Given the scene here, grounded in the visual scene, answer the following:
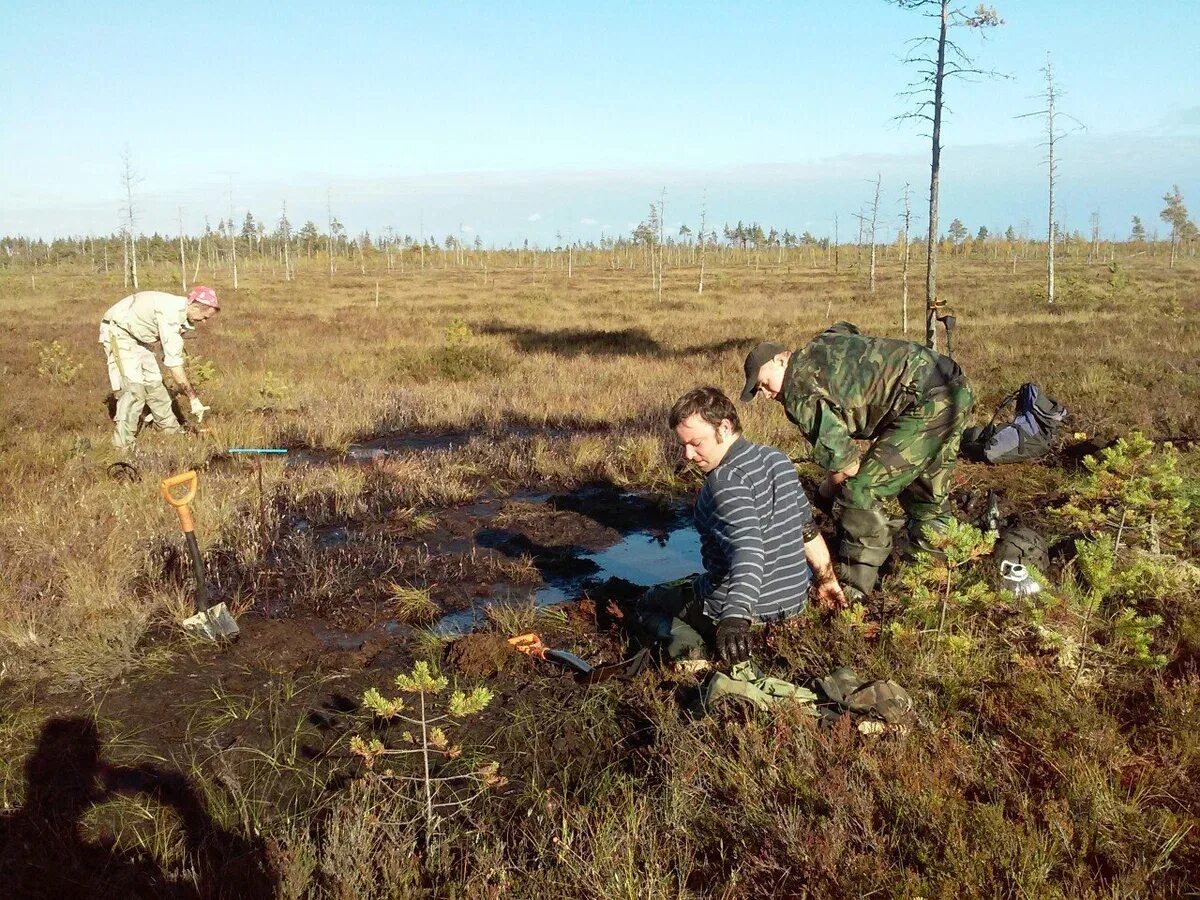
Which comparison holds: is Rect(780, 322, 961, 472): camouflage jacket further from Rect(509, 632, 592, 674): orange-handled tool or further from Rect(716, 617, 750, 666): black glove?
Rect(509, 632, 592, 674): orange-handled tool

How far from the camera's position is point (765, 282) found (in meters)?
45.7

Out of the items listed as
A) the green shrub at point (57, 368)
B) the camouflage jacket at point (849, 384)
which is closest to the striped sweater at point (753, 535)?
the camouflage jacket at point (849, 384)

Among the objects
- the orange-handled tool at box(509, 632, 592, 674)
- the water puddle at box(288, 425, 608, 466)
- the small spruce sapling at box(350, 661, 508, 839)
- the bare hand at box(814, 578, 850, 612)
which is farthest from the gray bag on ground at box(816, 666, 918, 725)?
the water puddle at box(288, 425, 608, 466)

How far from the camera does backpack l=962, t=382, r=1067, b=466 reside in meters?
7.82

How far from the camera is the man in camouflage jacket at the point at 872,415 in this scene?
4383mm

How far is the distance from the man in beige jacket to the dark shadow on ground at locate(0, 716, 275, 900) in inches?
218

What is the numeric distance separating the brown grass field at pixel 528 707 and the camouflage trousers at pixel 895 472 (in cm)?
35

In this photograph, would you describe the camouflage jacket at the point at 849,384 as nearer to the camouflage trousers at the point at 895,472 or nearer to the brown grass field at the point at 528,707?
the camouflage trousers at the point at 895,472

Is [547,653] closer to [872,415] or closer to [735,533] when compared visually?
[735,533]

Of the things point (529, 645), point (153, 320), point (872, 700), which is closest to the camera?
point (872, 700)

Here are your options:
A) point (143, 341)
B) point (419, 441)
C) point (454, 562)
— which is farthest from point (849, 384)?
point (143, 341)

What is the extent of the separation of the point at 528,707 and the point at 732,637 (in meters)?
1.13

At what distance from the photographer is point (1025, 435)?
7.86m

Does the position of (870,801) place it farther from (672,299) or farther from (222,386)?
(672,299)
